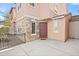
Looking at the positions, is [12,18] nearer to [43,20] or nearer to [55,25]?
[43,20]

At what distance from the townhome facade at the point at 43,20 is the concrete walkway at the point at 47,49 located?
0.27 ft

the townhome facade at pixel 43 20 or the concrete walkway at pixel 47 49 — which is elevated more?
the townhome facade at pixel 43 20

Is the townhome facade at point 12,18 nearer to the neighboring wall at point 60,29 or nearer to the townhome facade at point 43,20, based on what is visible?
the townhome facade at point 43,20

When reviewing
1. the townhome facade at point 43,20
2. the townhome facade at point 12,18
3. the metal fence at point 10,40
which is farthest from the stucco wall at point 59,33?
the townhome facade at point 12,18

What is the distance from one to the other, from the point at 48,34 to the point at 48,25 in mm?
A: 124

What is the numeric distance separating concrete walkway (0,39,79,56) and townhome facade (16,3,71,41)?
84mm

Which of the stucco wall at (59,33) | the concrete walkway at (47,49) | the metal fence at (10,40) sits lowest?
the concrete walkway at (47,49)

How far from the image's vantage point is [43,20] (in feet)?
8.37

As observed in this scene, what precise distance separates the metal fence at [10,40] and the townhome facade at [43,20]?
69 millimetres

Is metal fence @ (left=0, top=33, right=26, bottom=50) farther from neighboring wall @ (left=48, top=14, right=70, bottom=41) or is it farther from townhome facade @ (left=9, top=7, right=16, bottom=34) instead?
neighboring wall @ (left=48, top=14, right=70, bottom=41)

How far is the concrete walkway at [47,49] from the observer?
2469mm

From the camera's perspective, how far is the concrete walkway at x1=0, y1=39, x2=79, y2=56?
2.47 meters

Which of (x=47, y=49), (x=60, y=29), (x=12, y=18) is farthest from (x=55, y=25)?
(x=12, y=18)

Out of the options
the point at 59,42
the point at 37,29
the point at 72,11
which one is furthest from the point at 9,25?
the point at 72,11
